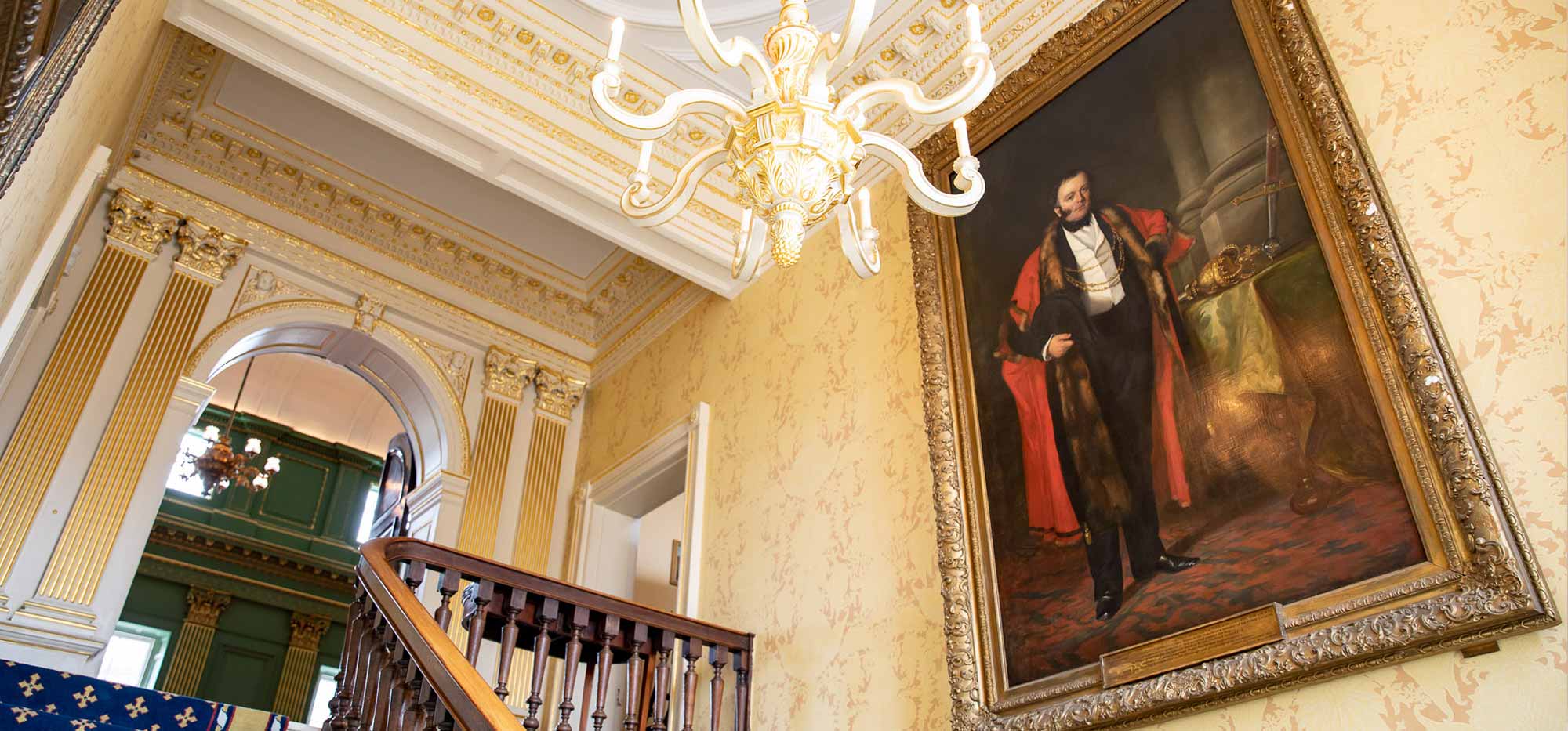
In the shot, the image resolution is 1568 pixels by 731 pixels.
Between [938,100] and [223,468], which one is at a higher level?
[223,468]

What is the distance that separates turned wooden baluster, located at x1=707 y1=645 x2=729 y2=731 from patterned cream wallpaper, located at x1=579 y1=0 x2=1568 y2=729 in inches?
8.5

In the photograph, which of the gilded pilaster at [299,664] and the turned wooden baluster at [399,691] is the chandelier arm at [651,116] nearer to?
the turned wooden baluster at [399,691]

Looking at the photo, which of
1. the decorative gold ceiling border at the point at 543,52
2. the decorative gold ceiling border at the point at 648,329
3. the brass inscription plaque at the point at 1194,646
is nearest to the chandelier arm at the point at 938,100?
the brass inscription plaque at the point at 1194,646

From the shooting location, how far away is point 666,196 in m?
3.19

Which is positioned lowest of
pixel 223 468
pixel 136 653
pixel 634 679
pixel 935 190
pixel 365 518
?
→ pixel 634 679

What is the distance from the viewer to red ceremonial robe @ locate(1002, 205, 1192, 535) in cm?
355

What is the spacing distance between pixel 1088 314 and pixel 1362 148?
1.10 m

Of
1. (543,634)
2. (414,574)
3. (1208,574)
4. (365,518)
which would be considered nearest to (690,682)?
(543,634)

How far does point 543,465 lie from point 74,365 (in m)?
2.82

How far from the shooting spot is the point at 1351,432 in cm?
304

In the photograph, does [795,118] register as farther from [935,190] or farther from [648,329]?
[648,329]

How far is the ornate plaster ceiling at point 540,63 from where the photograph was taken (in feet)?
16.7

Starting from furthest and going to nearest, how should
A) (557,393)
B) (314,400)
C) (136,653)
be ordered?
(314,400) < (136,653) < (557,393)

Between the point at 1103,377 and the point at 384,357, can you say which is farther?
the point at 384,357
